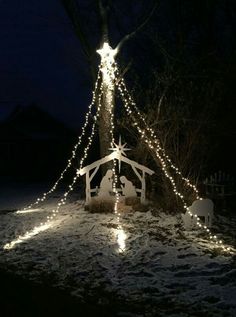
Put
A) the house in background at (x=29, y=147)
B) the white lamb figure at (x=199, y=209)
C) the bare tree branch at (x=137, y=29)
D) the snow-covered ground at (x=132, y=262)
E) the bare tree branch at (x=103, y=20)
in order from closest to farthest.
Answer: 1. the snow-covered ground at (x=132, y=262)
2. the white lamb figure at (x=199, y=209)
3. the bare tree branch at (x=137, y=29)
4. the bare tree branch at (x=103, y=20)
5. the house in background at (x=29, y=147)

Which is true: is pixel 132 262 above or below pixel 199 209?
below

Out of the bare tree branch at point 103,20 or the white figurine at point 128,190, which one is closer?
the white figurine at point 128,190

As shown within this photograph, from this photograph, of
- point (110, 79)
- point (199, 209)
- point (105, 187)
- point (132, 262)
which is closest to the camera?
point (132, 262)

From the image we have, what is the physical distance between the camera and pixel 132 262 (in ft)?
25.8

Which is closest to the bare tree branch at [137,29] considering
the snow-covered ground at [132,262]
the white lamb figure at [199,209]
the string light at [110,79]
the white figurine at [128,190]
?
the string light at [110,79]

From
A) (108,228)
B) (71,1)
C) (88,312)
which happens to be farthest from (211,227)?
(71,1)

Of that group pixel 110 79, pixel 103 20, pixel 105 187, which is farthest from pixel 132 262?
pixel 103 20

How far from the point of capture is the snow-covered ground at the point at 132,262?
6160 mm

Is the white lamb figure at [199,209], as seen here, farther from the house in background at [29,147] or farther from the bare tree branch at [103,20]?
the house in background at [29,147]

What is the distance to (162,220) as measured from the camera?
1113 centimetres

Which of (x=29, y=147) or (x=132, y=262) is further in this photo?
(x=29, y=147)

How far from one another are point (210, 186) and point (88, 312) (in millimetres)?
8227

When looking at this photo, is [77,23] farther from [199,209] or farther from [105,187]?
[199,209]

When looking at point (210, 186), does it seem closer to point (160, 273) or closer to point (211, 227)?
point (211, 227)
